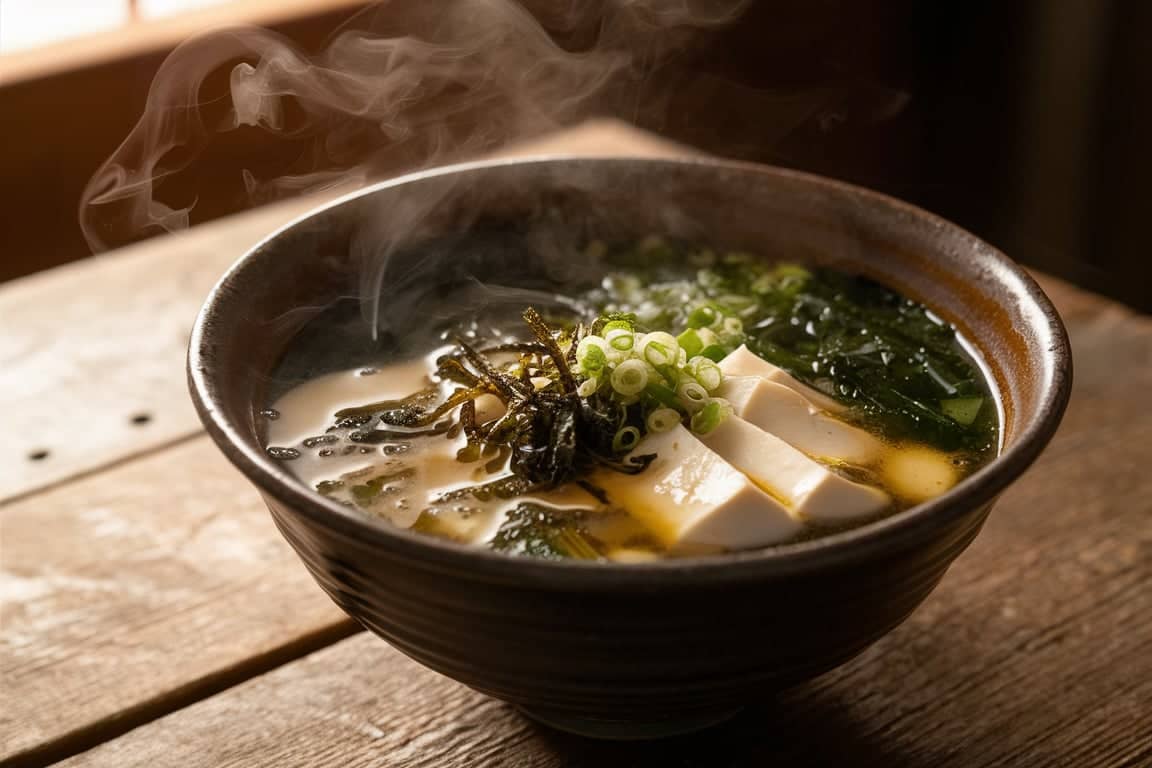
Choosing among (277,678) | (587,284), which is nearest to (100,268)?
(587,284)

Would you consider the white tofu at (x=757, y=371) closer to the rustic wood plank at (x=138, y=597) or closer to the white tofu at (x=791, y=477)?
the white tofu at (x=791, y=477)

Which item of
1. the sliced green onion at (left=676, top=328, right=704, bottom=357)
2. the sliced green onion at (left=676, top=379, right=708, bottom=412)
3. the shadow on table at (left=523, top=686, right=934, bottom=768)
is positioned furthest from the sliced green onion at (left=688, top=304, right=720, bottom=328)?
the shadow on table at (left=523, top=686, right=934, bottom=768)

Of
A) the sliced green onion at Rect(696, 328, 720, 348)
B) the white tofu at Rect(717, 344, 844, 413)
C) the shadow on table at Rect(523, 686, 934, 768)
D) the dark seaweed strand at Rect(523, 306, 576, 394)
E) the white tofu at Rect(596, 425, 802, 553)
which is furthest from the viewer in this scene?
the sliced green onion at Rect(696, 328, 720, 348)

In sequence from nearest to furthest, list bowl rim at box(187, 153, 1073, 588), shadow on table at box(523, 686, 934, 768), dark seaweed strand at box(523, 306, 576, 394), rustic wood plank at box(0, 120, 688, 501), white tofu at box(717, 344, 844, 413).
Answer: bowl rim at box(187, 153, 1073, 588) → shadow on table at box(523, 686, 934, 768) → dark seaweed strand at box(523, 306, 576, 394) → white tofu at box(717, 344, 844, 413) → rustic wood plank at box(0, 120, 688, 501)

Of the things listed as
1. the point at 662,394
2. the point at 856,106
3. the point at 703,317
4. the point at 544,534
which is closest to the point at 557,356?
the point at 662,394

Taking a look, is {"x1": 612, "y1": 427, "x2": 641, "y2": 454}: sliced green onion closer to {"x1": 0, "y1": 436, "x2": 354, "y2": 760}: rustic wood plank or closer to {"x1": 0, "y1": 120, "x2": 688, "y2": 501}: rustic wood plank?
{"x1": 0, "y1": 436, "x2": 354, "y2": 760}: rustic wood plank

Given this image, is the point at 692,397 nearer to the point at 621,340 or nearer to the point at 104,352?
the point at 621,340
